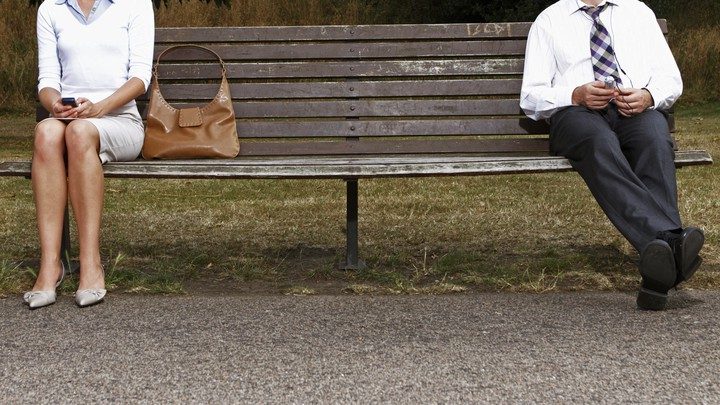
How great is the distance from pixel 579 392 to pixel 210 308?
63.3 inches

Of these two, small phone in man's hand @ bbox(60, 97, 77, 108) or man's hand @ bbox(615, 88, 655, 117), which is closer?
small phone in man's hand @ bbox(60, 97, 77, 108)

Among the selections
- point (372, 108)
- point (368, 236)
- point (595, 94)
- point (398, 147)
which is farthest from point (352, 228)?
point (595, 94)

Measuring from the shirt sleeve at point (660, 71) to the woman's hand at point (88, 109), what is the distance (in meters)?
2.28

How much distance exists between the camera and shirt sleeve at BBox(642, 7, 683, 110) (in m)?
4.87

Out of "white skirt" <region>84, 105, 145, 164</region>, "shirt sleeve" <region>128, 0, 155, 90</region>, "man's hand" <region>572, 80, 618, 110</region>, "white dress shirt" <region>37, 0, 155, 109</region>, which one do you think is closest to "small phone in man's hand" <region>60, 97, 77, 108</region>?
"white skirt" <region>84, 105, 145, 164</region>

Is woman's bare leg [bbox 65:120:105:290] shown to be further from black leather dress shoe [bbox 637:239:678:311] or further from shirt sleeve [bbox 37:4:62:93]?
black leather dress shoe [bbox 637:239:678:311]

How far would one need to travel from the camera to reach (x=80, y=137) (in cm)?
446

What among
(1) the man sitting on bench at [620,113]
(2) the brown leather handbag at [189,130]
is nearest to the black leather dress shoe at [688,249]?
(1) the man sitting on bench at [620,113]

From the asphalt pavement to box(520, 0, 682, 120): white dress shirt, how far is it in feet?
3.09

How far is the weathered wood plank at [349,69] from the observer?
17.4 feet

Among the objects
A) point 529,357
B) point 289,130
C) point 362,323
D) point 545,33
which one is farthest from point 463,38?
point 529,357

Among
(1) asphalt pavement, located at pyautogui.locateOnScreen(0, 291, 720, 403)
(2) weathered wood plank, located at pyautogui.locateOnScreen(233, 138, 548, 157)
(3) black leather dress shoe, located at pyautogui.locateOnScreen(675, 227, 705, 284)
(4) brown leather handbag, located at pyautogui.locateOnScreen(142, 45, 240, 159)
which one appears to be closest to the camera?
(1) asphalt pavement, located at pyautogui.locateOnScreen(0, 291, 720, 403)

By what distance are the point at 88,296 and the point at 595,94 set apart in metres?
2.20

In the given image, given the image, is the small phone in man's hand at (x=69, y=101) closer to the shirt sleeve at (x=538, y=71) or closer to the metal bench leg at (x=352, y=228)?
the metal bench leg at (x=352, y=228)
